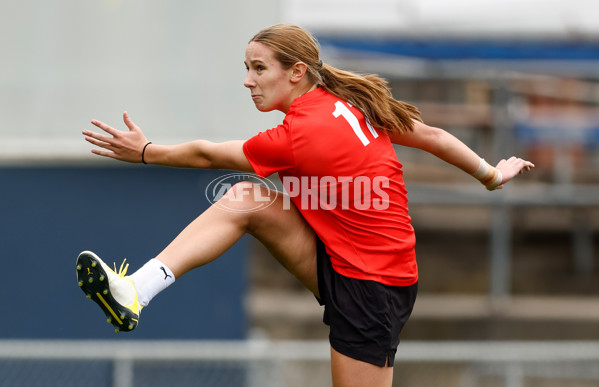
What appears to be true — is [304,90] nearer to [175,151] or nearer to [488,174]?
[175,151]

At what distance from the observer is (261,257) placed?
845 centimetres

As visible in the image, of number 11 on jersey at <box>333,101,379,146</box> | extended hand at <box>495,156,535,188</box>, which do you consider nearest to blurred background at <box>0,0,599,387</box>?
extended hand at <box>495,156,535,188</box>

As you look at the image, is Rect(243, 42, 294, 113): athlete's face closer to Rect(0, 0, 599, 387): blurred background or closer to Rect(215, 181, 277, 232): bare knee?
Rect(215, 181, 277, 232): bare knee

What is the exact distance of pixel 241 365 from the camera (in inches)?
243

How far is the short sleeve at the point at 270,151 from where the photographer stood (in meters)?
3.57

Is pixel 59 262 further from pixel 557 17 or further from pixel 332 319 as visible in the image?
pixel 557 17

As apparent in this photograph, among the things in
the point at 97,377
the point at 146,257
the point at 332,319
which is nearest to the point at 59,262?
the point at 146,257

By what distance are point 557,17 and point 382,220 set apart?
614 centimetres

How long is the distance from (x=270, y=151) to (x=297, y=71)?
1.13ft

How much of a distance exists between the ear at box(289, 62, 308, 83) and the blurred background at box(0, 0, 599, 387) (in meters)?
2.65

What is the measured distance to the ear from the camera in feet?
12.1

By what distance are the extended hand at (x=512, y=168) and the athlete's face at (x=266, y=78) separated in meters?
1.00

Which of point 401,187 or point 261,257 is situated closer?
point 401,187

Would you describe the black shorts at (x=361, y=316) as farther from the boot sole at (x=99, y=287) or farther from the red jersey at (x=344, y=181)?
the boot sole at (x=99, y=287)
